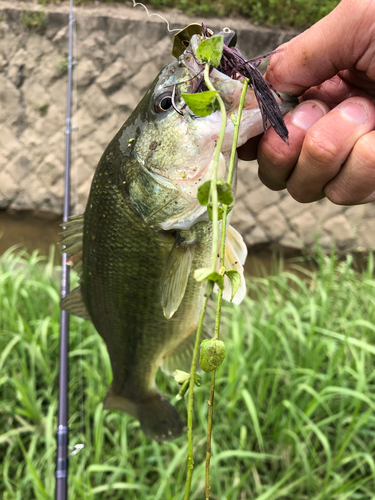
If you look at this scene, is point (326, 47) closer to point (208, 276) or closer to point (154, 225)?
point (154, 225)

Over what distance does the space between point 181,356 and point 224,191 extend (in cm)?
87

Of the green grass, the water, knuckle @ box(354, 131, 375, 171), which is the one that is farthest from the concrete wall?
Result: knuckle @ box(354, 131, 375, 171)

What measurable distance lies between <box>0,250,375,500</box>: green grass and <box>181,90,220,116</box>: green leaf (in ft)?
4.78

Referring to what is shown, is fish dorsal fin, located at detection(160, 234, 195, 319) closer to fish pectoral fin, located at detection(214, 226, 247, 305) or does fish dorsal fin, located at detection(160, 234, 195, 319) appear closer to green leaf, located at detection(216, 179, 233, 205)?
fish pectoral fin, located at detection(214, 226, 247, 305)

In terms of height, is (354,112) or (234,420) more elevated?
(354,112)

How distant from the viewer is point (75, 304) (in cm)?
108

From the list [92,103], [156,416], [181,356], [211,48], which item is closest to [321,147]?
[211,48]

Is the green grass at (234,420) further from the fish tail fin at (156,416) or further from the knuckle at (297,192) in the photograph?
the knuckle at (297,192)

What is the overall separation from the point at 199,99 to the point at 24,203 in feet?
14.9

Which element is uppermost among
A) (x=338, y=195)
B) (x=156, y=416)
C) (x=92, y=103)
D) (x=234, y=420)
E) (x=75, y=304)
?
(x=92, y=103)

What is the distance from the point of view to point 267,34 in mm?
3434

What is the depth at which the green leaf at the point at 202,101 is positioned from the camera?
1.40 ft

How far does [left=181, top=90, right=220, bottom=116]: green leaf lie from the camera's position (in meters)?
0.43

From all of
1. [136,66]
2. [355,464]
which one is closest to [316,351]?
[355,464]
